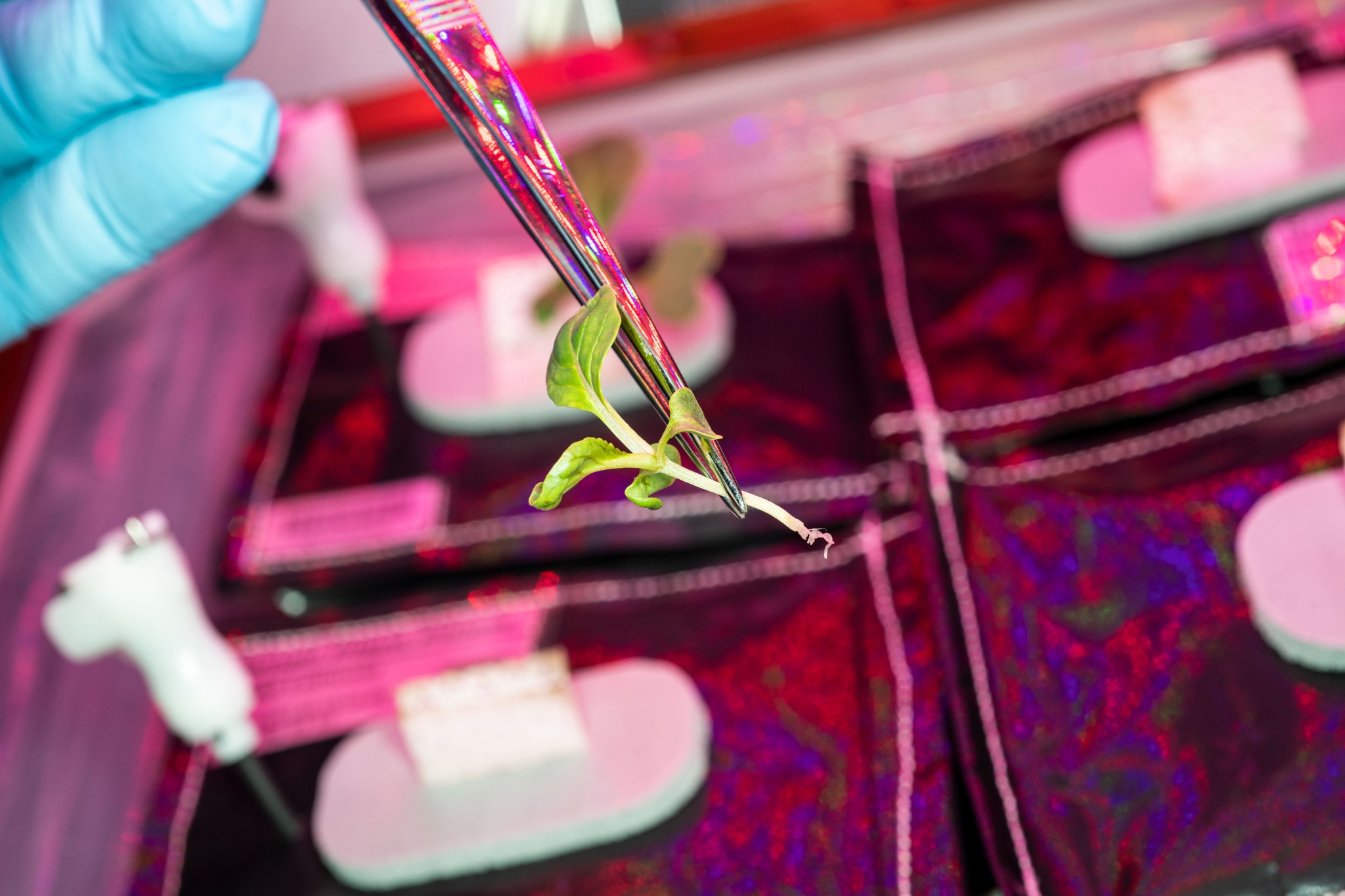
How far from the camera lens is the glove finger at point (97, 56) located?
47 centimetres

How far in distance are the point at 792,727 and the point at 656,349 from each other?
375 mm

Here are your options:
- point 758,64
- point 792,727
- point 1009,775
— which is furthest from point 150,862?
point 758,64

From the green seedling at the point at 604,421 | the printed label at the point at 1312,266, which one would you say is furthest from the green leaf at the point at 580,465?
the printed label at the point at 1312,266

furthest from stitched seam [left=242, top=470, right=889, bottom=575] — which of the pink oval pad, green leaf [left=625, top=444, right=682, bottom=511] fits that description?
green leaf [left=625, top=444, right=682, bottom=511]

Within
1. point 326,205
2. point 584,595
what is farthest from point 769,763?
point 326,205

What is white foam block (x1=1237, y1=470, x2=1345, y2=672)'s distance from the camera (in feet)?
1.97

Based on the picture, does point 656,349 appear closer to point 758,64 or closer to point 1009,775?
point 1009,775

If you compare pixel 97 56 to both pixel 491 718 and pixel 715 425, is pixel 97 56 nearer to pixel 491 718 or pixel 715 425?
pixel 491 718

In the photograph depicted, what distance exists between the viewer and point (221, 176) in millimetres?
503

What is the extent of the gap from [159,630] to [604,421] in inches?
14.9

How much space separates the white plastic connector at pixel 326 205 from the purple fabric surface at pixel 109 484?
A: 0.16 m

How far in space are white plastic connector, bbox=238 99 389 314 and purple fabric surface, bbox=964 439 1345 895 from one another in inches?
19.5

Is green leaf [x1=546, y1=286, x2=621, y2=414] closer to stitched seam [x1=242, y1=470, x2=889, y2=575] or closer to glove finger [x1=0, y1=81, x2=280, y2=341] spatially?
glove finger [x1=0, y1=81, x2=280, y2=341]

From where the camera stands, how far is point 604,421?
0.38m
